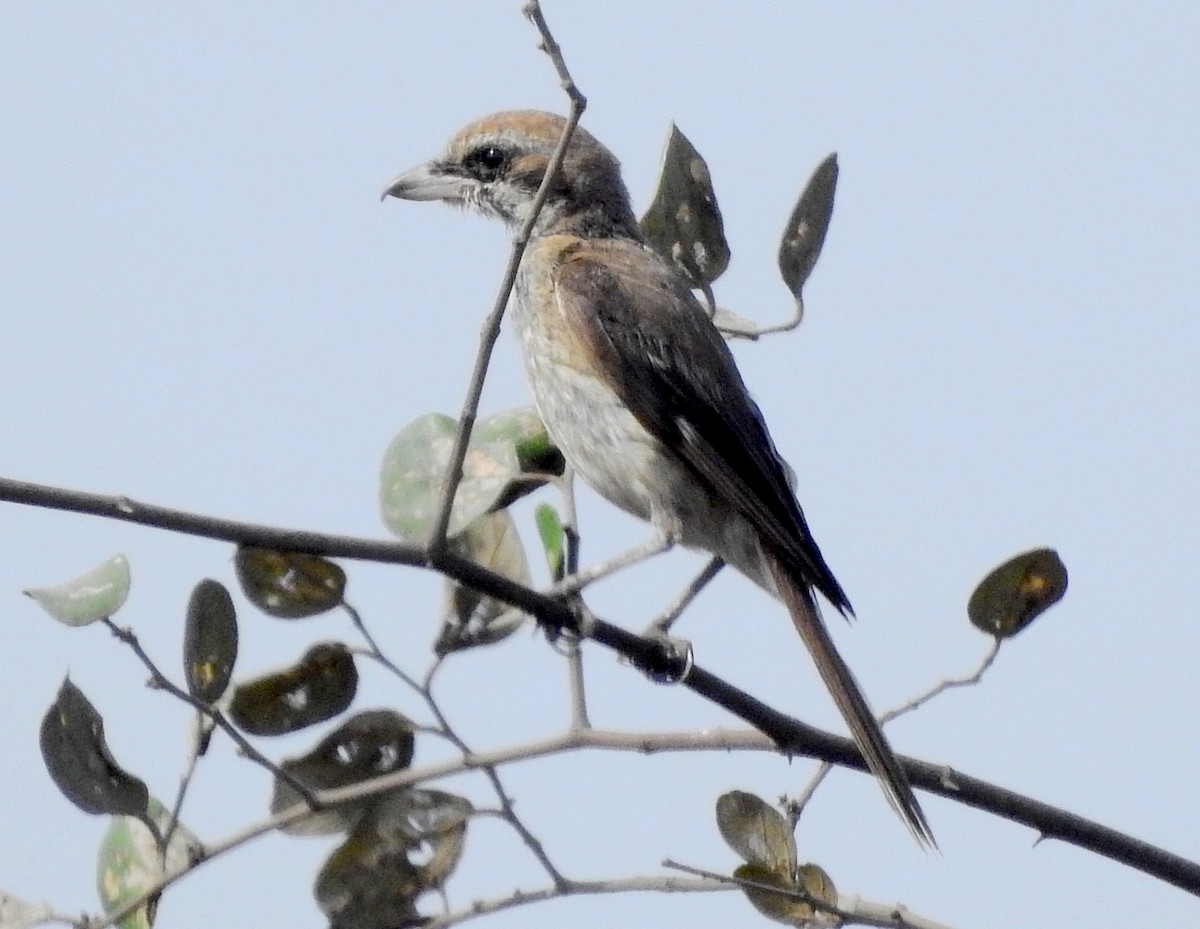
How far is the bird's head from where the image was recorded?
469 centimetres

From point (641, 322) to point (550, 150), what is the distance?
2.57 feet

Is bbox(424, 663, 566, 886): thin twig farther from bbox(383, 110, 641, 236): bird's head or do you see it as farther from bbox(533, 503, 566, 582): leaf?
bbox(383, 110, 641, 236): bird's head

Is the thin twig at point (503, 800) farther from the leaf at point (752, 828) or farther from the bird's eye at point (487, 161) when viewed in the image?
the bird's eye at point (487, 161)

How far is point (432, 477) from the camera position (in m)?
2.77

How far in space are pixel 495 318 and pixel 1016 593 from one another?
117 centimetres

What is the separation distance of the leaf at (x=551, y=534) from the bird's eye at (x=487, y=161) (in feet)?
6.93

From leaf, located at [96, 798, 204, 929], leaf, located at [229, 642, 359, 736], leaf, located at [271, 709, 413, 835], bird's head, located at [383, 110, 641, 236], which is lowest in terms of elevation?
leaf, located at [96, 798, 204, 929]

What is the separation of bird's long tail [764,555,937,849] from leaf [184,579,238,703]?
1156 millimetres

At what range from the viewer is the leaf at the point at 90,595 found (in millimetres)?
2342

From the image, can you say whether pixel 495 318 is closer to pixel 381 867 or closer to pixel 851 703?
pixel 381 867

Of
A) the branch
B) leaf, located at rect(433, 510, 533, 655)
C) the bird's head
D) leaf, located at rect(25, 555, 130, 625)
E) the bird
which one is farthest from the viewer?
the bird's head

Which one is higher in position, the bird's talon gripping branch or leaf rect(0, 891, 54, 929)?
the bird's talon gripping branch

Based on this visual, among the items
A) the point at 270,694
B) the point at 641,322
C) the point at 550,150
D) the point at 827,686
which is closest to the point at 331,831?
the point at 270,694

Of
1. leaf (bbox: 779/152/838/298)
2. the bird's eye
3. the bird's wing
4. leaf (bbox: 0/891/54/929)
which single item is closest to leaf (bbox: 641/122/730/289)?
leaf (bbox: 779/152/838/298)
